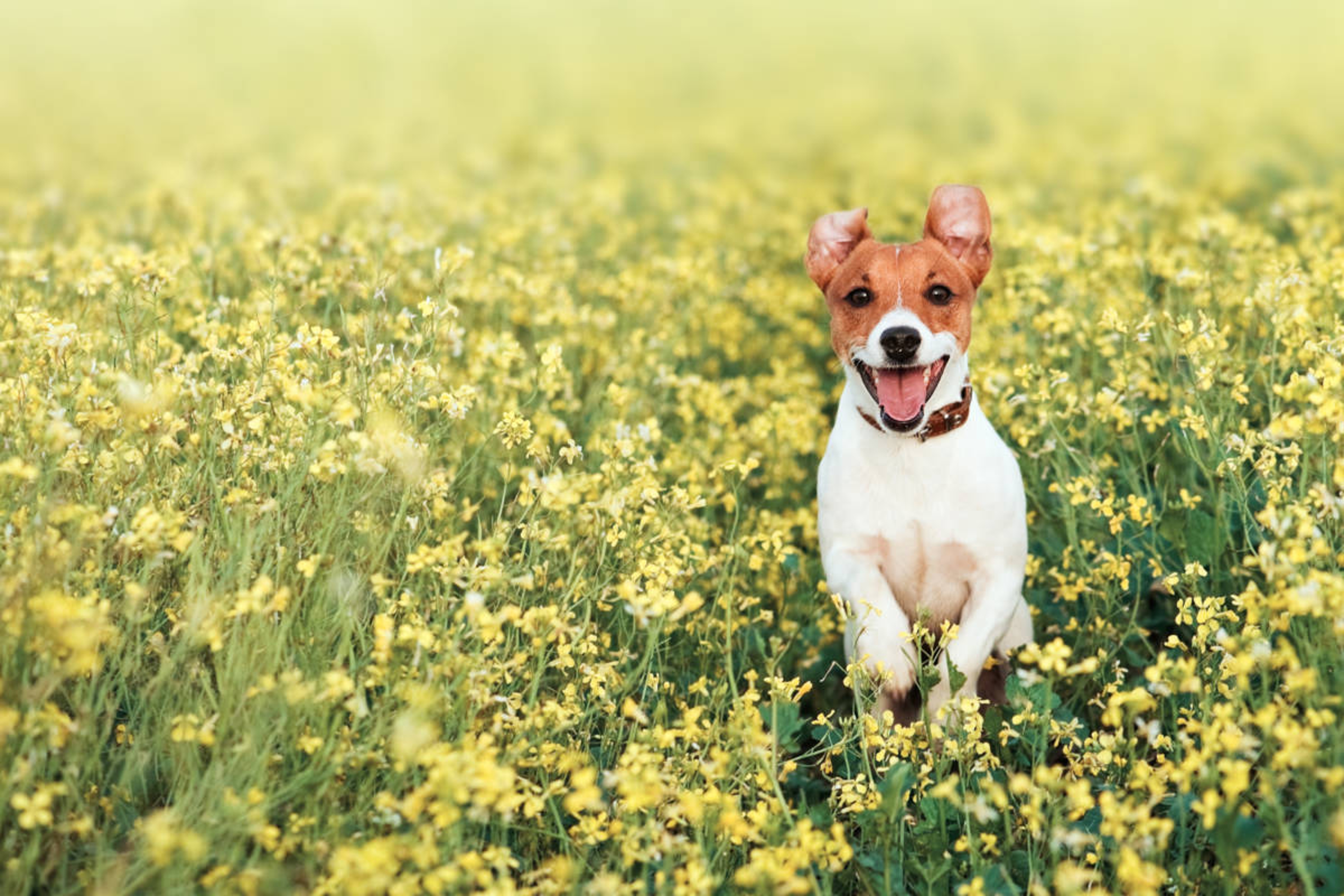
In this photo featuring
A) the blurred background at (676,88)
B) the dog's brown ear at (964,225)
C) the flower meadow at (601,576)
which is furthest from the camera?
the blurred background at (676,88)

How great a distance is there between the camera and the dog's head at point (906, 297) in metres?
4.20

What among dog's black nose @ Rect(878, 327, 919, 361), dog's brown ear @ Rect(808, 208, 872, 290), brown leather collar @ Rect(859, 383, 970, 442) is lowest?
brown leather collar @ Rect(859, 383, 970, 442)

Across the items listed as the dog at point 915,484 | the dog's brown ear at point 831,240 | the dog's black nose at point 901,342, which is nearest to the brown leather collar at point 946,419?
the dog at point 915,484

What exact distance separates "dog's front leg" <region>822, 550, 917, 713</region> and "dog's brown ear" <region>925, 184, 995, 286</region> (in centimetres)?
106

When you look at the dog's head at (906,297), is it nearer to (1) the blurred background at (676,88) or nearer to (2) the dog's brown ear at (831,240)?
(2) the dog's brown ear at (831,240)

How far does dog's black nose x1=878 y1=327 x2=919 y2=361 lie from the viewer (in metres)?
4.14

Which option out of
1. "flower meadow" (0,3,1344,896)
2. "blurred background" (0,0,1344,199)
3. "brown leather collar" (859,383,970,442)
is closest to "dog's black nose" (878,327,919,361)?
"brown leather collar" (859,383,970,442)

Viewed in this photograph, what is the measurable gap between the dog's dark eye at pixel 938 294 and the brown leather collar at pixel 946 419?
287mm

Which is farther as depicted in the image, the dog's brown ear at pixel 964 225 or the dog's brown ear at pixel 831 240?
the dog's brown ear at pixel 831 240

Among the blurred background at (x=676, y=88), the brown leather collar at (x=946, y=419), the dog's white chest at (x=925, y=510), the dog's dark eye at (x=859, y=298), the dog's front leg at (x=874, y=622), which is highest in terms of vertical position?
the blurred background at (x=676, y=88)

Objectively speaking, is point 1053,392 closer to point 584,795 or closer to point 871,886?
point 871,886

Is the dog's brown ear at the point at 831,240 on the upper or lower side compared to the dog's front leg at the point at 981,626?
upper

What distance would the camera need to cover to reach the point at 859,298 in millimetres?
4500

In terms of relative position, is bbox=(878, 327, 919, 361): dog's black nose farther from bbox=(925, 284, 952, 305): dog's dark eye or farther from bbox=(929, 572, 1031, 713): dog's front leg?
bbox=(929, 572, 1031, 713): dog's front leg
